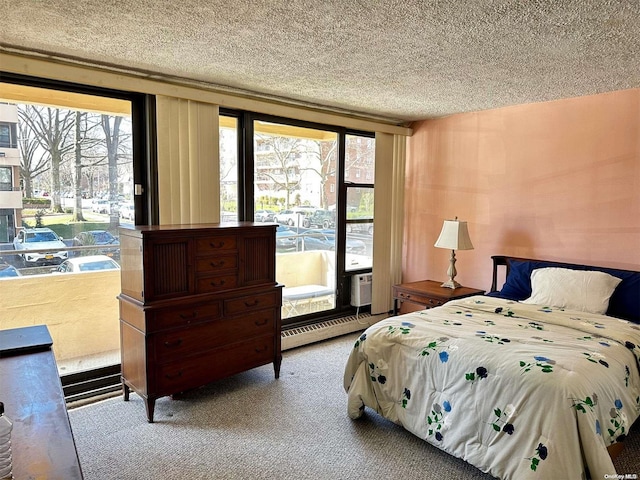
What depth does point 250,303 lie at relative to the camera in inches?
125

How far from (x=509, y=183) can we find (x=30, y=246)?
382 cm

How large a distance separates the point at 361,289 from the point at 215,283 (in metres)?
2.07

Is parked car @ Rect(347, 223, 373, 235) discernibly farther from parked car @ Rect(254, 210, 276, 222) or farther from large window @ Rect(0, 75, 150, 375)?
large window @ Rect(0, 75, 150, 375)

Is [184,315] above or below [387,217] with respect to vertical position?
below

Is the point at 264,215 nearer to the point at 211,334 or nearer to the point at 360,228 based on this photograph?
the point at 360,228

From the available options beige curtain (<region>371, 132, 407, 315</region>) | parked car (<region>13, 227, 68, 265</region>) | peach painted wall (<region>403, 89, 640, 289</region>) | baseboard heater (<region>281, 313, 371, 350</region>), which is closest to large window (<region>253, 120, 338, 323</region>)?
baseboard heater (<region>281, 313, 371, 350</region>)

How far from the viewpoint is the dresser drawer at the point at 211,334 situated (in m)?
2.74

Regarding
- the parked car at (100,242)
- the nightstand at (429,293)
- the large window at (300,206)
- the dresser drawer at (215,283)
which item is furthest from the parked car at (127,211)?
the nightstand at (429,293)

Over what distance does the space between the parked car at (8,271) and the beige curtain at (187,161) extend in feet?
3.11

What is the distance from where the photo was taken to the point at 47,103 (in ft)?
9.45

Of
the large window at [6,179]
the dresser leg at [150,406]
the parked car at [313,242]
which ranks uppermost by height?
the large window at [6,179]

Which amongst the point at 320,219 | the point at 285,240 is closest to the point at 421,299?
the point at 320,219

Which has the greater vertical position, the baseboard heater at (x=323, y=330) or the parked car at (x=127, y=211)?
the parked car at (x=127, y=211)

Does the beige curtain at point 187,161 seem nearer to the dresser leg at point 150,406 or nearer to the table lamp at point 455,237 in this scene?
the dresser leg at point 150,406
